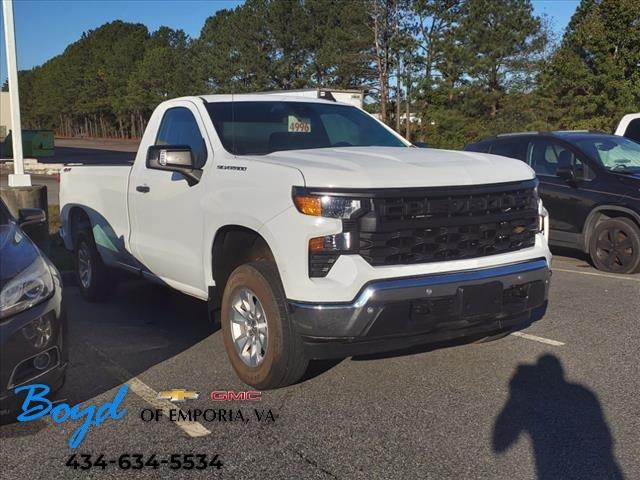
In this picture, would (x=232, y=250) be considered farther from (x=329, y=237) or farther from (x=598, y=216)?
(x=598, y=216)

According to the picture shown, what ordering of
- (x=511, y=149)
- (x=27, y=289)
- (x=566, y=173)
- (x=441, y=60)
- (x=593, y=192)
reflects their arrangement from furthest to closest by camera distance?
1. (x=441, y=60)
2. (x=511, y=149)
3. (x=566, y=173)
4. (x=593, y=192)
5. (x=27, y=289)

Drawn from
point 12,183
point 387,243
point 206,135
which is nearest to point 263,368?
point 387,243

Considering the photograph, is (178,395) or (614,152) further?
(614,152)

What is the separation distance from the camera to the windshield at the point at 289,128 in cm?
502

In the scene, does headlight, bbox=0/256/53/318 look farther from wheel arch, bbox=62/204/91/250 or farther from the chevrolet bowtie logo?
wheel arch, bbox=62/204/91/250

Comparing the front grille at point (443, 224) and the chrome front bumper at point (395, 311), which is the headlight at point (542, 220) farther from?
the chrome front bumper at point (395, 311)

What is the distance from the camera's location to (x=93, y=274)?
272 inches

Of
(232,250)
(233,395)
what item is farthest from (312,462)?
(232,250)

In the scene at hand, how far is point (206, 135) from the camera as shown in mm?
4957

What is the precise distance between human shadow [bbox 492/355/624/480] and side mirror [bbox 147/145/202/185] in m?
2.62

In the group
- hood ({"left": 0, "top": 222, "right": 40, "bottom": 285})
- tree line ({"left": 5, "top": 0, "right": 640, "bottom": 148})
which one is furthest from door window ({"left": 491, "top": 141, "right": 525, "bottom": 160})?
tree line ({"left": 5, "top": 0, "right": 640, "bottom": 148})

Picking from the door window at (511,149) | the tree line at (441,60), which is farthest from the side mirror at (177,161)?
the tree line at (441,60)

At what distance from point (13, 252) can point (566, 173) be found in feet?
22.1

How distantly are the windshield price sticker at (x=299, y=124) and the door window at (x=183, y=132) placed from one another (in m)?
0.73
